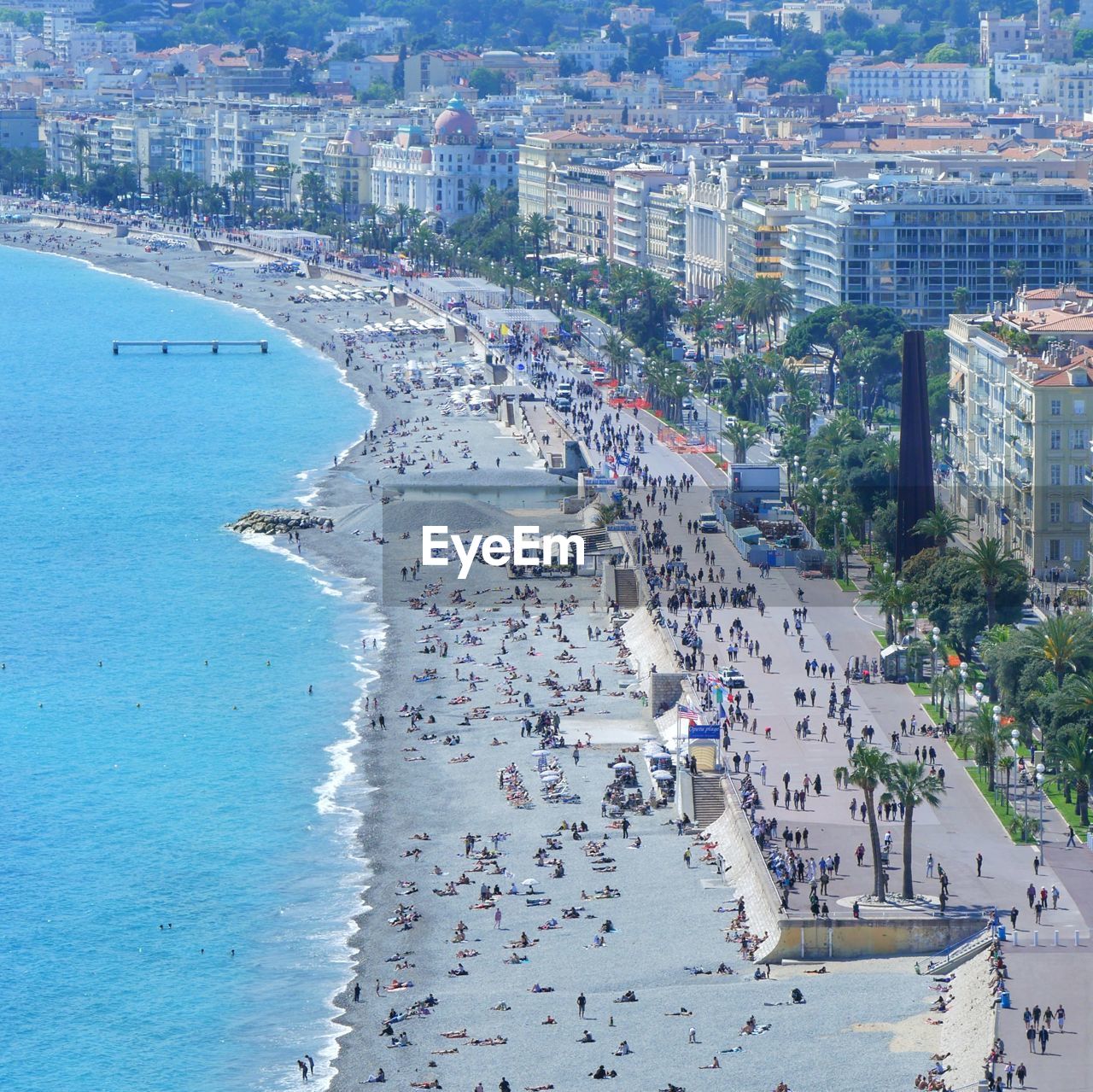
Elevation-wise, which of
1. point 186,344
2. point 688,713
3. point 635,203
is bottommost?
point 688,713

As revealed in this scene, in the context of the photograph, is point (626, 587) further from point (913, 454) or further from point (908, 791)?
point (908, 791)

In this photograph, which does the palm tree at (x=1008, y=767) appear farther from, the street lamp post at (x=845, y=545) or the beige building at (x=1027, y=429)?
the street lamp post at (x=845, y=545)

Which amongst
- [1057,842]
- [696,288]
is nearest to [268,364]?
[696,288]

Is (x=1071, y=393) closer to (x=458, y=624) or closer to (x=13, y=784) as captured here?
(x=458, y=624)

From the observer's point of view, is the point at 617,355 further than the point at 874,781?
Yes

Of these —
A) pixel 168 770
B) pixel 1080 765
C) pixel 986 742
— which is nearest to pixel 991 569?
pixel 986 742

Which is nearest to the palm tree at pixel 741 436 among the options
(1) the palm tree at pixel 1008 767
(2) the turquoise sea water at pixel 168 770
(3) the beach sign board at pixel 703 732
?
(2) the turquoise sea water at pixel 168 770

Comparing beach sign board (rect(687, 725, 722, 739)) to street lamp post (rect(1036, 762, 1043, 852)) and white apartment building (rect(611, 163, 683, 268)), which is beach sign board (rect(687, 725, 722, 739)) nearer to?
street lamp post (rect(1036, 762, 1043, 852))
